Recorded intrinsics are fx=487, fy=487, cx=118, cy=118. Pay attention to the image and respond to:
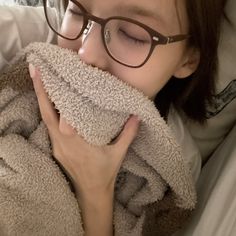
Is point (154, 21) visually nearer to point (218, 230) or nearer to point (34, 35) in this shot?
point (34, 35)

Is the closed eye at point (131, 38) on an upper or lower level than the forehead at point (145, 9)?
lower

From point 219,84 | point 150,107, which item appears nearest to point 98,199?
point 150,107

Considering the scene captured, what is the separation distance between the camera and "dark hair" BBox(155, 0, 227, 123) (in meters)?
0.89

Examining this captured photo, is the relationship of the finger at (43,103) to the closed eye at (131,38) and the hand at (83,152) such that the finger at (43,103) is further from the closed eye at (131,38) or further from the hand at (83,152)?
the closed eye at (131,38)

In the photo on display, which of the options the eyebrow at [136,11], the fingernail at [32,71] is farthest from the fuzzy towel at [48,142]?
the eyebrow at [136,11]

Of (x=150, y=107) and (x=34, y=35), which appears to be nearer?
(x=150, y=107)

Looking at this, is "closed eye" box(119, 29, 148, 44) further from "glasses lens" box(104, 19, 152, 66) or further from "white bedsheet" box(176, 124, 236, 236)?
"white bedsheet" box(176, 124, 236, 236)

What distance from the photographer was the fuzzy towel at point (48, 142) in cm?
85

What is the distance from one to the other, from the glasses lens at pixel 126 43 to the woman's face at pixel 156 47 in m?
0.01

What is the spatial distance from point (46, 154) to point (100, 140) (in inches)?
4.7

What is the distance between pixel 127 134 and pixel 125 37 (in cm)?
18

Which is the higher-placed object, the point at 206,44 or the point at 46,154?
the point at 206,44

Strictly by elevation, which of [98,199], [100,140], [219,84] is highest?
[219,84]

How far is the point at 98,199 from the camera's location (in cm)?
99
